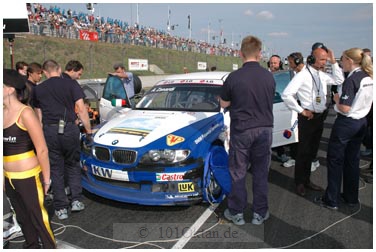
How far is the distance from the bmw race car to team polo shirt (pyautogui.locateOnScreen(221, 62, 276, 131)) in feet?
2.21

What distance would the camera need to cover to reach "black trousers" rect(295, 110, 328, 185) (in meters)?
4.42

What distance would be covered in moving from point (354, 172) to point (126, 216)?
2754 millimetres

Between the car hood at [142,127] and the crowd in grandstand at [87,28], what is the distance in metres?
24.3

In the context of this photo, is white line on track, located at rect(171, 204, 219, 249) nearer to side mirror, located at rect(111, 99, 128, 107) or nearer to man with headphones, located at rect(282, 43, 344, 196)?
man with headphones, located at rect(282, 43, 344, 196)

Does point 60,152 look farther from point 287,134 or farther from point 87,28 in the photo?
point 87,28

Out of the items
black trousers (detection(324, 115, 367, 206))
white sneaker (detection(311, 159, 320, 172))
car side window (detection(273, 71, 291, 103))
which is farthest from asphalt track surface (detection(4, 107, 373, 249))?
car side window (detection(273, 71, 291, 103))

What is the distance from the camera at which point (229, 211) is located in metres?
3.81

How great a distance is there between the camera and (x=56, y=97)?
3816mm

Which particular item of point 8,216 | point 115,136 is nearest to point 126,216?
point 115,136

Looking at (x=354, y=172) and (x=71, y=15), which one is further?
(x=71, y=15)

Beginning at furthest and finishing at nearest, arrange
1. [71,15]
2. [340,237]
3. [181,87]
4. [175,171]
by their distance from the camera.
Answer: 1. [71,15]
2. [181,87]
3. [175,171]
4. [340,237]

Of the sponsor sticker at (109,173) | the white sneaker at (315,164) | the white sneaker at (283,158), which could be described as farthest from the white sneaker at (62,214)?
the white sneaker at (315,164)

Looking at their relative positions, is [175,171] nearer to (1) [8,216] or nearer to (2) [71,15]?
(1) [8,216]

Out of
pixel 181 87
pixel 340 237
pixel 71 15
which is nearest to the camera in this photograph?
pixel 340 237
